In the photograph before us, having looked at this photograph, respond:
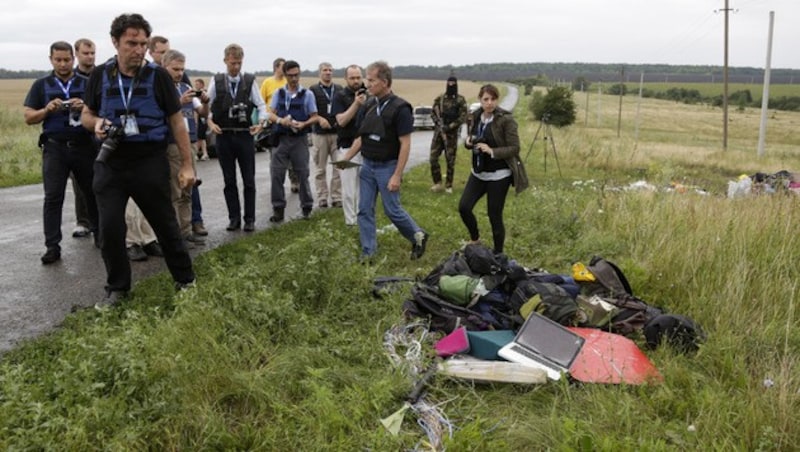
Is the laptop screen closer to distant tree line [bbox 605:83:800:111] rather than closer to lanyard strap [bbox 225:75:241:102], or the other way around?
lanyard strap [bbox 225:75:241:102]

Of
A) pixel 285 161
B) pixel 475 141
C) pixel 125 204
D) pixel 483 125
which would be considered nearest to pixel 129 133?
pixel 125 204

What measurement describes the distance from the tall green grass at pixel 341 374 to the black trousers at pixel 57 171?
1.55 meters

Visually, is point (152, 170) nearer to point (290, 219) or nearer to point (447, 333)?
point (447, 333)

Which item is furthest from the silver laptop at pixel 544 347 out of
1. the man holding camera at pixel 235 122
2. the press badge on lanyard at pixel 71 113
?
the press badge on lanyard at pixel 71 113

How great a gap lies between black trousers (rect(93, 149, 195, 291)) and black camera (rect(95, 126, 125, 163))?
11 centimetres

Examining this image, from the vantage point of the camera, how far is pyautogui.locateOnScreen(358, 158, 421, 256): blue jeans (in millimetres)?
6641

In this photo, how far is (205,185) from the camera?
448 inches

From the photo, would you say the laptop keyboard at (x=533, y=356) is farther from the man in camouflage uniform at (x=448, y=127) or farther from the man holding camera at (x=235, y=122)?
the man in camouflage uniform at (x=448, y=127)

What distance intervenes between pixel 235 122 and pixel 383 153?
7.07ft

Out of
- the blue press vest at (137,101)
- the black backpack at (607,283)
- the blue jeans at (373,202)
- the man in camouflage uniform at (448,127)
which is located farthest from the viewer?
the man in camouflage uniform at (448,127)

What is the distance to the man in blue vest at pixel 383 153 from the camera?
255 inches

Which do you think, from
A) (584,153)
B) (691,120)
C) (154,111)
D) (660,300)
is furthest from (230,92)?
(691,120)

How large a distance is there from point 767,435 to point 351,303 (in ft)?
9.70

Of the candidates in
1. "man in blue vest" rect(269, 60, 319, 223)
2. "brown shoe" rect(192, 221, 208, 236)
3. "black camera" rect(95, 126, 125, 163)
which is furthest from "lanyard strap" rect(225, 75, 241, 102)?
"black camera" rect(95, 126, 125, 163)
